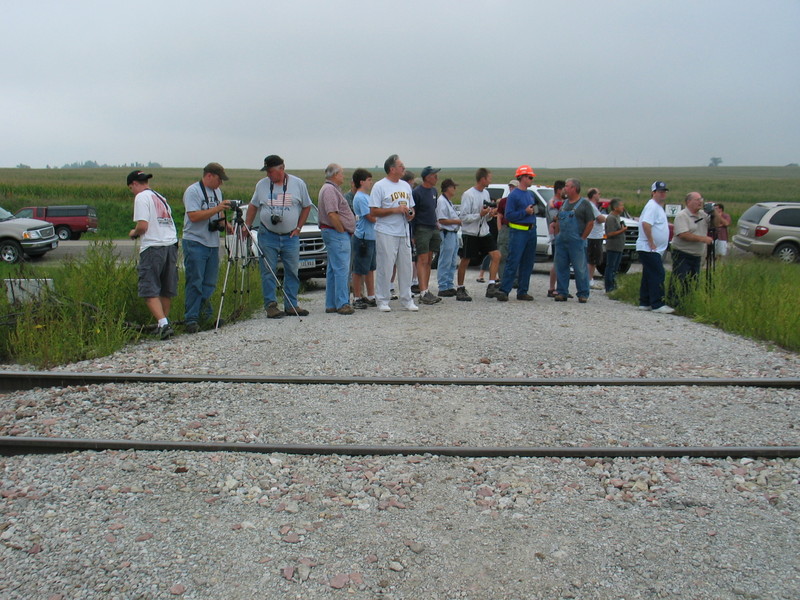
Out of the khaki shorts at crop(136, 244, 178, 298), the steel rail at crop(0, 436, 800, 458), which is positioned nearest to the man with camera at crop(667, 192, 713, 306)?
the steel rail at crop(0, 436, 800, 458)

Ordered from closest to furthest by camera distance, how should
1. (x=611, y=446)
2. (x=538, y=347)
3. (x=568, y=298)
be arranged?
(x=611, y=446) → (x=538, y=347) → (x=568, y=298)

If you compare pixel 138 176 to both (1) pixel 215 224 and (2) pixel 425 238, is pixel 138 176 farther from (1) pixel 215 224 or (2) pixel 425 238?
(2) pixel 425 238

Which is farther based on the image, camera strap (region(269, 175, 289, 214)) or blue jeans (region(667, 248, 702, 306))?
blue jeans (region(667, 248, 702, 306))

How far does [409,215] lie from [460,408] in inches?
177

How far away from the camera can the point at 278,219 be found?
917cm

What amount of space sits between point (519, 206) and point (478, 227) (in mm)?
749

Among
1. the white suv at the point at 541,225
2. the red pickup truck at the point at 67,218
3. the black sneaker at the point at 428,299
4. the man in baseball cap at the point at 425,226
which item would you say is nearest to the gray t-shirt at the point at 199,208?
the man in baseball cap at the point at 425,226

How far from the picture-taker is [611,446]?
4.99m

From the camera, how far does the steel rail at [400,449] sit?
193 inches

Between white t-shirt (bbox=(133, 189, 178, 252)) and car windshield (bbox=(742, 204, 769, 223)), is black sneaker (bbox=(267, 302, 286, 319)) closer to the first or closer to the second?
white t-shirt (bbox=(133, 189, 178, 252))

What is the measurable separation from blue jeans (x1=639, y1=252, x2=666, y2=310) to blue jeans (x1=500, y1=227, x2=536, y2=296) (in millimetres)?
1619

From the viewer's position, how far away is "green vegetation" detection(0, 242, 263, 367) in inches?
300

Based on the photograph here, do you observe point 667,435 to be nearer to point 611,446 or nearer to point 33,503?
point 611,446

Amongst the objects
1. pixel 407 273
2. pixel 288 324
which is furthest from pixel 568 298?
pixel 288 324
